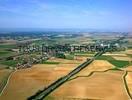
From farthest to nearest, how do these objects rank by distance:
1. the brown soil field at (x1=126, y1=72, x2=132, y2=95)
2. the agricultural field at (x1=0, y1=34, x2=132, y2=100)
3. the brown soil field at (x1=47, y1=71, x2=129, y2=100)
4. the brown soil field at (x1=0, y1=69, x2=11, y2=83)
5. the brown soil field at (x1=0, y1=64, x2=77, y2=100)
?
the brown soil field at (x1=0, y1=69, x2=11, y2=83) → the brown soil field at (x1=126, y1=72, x2=132, y2=95) → the brown soil field at (x1=0, y1=64, x2=77, y2=100) → the agricultural field at (x1=0, y1=34, x2=132, y2=100) → the brown soil field at (x1=47, y1=71, x2=129, y2=100)

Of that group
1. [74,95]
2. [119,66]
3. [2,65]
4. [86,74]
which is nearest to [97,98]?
[74,95]

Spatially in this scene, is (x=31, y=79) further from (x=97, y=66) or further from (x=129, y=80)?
(x=97, y=66)

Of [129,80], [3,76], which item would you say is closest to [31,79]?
[3,76]

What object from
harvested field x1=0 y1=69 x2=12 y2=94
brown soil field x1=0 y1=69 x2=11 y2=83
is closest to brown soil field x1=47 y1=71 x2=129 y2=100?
harvested field x1=0 y1=69 x2=12 y2=94

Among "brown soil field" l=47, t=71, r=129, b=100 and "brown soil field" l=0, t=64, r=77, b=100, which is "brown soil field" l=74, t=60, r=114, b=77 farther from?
"brown soil field" l=47, t=71, r=129, b=100

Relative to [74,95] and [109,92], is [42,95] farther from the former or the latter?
[109,92]
